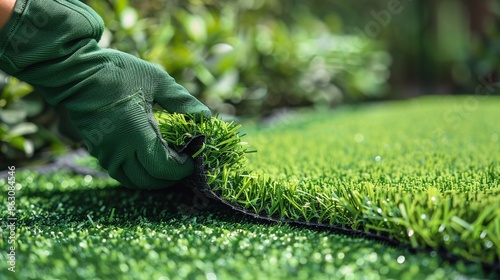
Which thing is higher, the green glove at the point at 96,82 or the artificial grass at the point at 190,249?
the green glove at the point at 96,82

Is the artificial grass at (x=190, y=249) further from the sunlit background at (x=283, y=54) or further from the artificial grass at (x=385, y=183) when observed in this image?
the sunlit background at (x=283, y=54)

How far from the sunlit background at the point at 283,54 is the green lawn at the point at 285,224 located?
0.55 m

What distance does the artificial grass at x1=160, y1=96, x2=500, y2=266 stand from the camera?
3.58ft

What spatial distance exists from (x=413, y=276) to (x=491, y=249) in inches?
7.1

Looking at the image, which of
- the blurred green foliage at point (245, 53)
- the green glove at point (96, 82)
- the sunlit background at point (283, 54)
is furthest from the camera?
the blurred green foliage at point (245, 53)

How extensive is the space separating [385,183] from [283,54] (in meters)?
2.78

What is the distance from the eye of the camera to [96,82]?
1.38 metres

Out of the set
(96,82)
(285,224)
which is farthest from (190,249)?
(96,82)

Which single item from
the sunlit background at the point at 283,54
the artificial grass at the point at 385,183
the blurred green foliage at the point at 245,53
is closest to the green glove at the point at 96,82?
the artificial grass at the point at 385,183

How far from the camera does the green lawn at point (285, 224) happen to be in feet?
3.34

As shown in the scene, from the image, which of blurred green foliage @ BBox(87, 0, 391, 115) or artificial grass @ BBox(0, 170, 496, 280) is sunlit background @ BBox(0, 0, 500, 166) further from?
artificial grass @ BBox(0, 170, 496, 280)

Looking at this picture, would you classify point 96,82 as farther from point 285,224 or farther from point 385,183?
point 385,183

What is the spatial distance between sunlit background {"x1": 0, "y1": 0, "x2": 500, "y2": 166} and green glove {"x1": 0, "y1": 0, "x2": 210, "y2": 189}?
3.27 feet

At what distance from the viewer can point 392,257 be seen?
108cm
